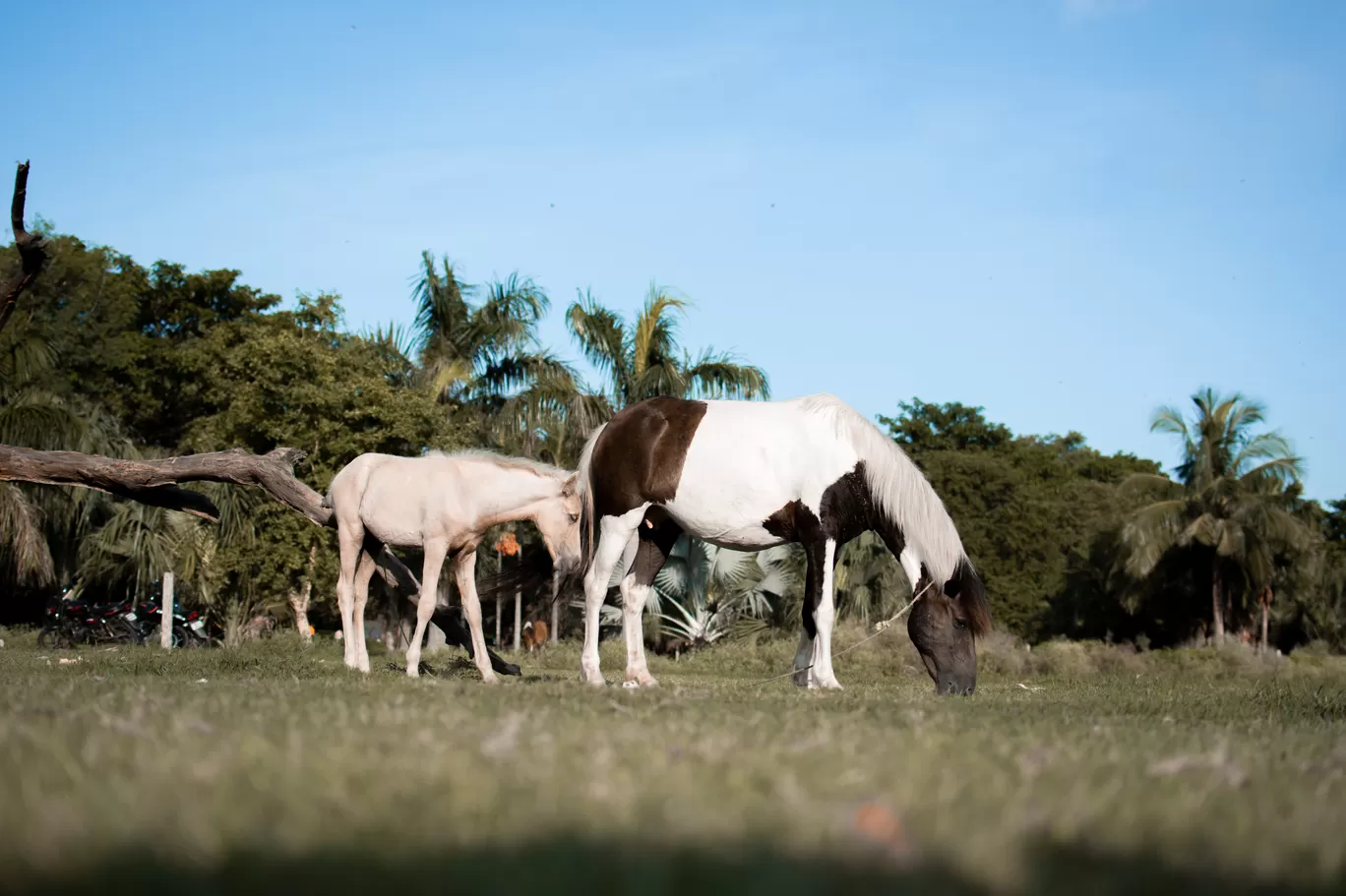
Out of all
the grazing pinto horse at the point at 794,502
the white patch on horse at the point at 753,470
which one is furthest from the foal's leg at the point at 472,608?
the white patch on horse at the point at 753,470

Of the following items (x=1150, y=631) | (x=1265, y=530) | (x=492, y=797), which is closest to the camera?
(x=492, y=797)

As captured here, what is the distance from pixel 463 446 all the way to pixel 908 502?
22.8 meters

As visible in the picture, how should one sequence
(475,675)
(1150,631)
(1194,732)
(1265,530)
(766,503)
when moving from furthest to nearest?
(1150,631), (1265,530), (475,675), (766,503), (1194,732)

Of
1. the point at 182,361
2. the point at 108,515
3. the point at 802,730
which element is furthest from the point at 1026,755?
the point at 182,361

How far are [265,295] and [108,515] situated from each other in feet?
63.1

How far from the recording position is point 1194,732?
4660 millimetres

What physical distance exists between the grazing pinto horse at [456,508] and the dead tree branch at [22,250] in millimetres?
4170

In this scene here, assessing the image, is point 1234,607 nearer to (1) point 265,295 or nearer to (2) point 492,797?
(1) point 265,295

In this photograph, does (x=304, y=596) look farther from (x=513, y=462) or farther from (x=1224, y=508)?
(x=1224, y=508)

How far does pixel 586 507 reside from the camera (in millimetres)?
10414

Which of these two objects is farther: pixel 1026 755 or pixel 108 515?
pixel 108 515

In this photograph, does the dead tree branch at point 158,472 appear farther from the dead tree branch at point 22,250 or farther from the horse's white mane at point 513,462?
the horse's white mane at point 513,462

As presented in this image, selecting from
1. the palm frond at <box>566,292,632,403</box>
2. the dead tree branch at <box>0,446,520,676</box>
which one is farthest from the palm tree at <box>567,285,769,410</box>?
the dead tree branch at <box>0,446,520,676</box>

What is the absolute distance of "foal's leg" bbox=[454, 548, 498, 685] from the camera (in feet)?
35.0
